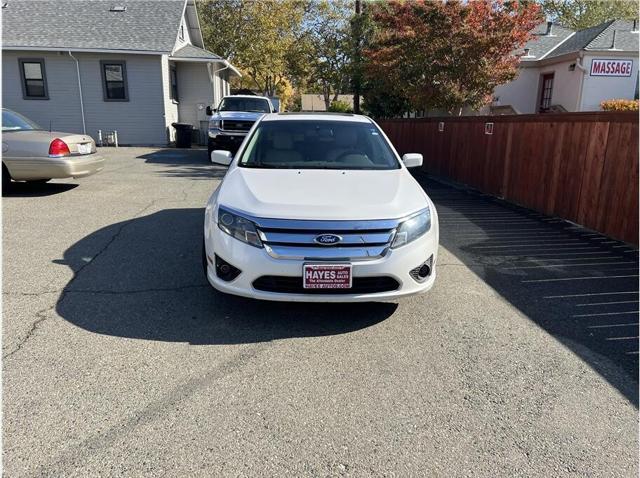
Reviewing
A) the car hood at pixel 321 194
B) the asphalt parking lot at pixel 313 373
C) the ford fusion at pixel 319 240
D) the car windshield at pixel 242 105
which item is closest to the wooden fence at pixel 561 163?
the asphalt parking lot at pixel 313 373

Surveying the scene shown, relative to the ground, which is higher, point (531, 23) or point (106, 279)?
point (531, 23)

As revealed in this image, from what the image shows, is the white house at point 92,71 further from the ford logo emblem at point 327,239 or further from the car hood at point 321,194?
the ford logo emblem at point 327,239

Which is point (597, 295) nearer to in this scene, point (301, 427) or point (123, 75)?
point (301, 427)

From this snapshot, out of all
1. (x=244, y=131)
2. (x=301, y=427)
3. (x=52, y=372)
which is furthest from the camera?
(x=244, y=131)

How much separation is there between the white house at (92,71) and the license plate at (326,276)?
1762 cm

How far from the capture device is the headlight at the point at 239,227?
3.38m

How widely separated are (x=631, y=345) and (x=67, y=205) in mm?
7897

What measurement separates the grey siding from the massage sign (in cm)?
1704

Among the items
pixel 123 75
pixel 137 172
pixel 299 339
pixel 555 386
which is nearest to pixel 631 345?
pixel 555 386

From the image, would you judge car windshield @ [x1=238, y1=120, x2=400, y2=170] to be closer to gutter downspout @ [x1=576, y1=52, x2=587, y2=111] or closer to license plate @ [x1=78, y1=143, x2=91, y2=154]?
license plate @ [x1=78, y1=143, x2=91, y2=154]

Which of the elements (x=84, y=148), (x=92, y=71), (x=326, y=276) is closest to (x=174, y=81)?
(x=92, y=71)

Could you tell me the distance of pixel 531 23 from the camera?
12484mm

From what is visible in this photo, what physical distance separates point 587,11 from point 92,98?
44596 mm

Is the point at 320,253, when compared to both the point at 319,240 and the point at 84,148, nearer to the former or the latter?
Result: the point at 319,240
